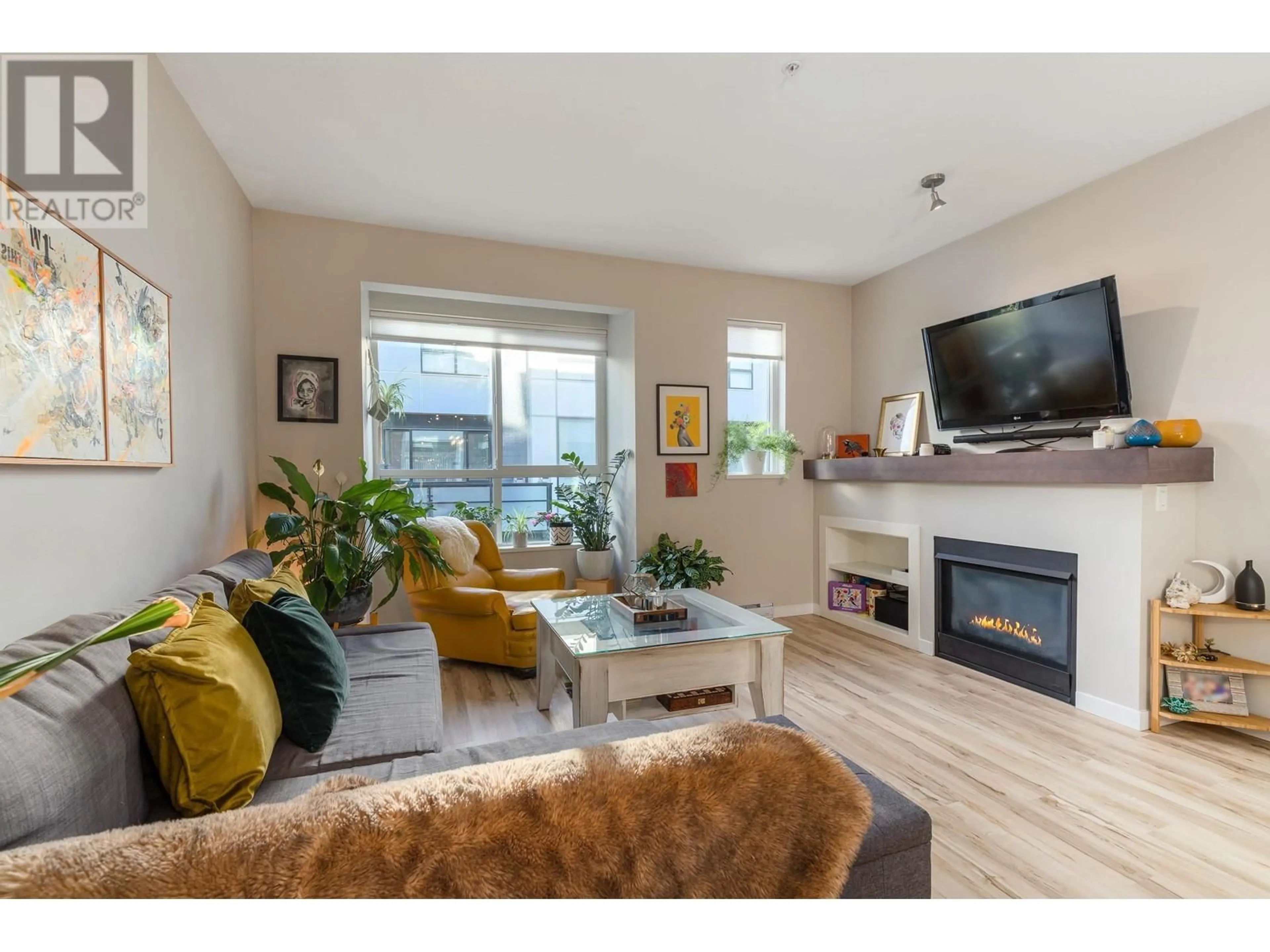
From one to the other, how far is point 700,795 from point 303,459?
3442 mm

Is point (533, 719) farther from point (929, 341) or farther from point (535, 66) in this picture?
point (929, 341)

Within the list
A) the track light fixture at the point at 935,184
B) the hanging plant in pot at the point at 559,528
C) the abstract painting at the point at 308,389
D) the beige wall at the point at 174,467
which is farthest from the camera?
the hanging plant in pot at the point at 559,528

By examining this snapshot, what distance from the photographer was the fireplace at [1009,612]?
120 inches

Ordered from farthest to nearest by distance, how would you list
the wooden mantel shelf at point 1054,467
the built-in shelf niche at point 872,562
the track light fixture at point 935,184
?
the built-in shelf niche at point 872,562, the track light fixture at point 935,184, the wooden mantel shelf at point 1054,467

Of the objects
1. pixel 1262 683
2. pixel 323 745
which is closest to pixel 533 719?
pixel 323 745

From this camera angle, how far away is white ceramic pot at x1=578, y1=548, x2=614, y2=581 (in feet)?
14.2

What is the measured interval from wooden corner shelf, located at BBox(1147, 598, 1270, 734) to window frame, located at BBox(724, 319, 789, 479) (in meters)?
2.49

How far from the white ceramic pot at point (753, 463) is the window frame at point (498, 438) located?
1113 millimetres

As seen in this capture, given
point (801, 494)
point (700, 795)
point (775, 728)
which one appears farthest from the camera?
point (801, 494)

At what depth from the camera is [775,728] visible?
0.90 meters

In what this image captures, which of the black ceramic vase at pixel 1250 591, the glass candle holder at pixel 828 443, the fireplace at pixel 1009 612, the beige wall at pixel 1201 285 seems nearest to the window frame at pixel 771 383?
the glass candle holder at pixel 828 443

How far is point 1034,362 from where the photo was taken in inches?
126

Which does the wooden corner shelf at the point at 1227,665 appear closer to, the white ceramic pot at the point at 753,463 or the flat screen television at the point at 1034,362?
the flat screen television at the point at 1034,362

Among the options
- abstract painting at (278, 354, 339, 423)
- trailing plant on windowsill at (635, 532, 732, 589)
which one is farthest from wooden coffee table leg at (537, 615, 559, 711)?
abstract painting at (278, 354, 339, 423)
